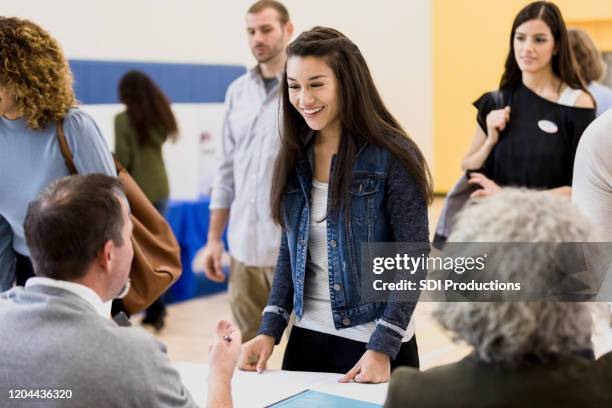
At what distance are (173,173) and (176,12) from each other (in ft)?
8.84

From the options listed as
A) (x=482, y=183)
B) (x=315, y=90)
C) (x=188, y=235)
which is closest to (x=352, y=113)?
(x=315, y=90)

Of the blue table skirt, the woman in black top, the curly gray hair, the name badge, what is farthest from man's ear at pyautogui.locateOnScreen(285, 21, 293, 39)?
the blue table skirt

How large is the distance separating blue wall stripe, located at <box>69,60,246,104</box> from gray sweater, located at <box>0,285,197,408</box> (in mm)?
5568

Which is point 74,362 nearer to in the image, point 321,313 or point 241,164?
point 321,313

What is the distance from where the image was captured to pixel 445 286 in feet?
4.91

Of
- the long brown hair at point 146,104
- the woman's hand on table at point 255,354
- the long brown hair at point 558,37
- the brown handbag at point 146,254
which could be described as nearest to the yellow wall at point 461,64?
the long brown hair at point 146,104

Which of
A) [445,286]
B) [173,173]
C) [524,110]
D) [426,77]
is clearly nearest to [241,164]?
[524,110]

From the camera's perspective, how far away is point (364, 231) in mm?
2303

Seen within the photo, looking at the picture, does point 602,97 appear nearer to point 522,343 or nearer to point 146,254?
point 146,254

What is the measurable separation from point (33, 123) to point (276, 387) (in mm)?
1131

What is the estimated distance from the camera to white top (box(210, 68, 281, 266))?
3564 mm

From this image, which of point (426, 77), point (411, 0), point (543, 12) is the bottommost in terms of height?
point (426, 77)

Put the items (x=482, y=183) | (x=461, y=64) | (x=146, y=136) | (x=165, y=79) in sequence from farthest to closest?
(x=461, y=64)
(x=165, y=79)
(x=146, y=136)
(x=482, y=183)

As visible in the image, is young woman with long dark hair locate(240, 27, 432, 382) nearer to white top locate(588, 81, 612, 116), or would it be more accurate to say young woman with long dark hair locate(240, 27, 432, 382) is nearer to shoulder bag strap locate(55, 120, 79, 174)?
shoulder bag strap locate(55, 120, 79, 174)
